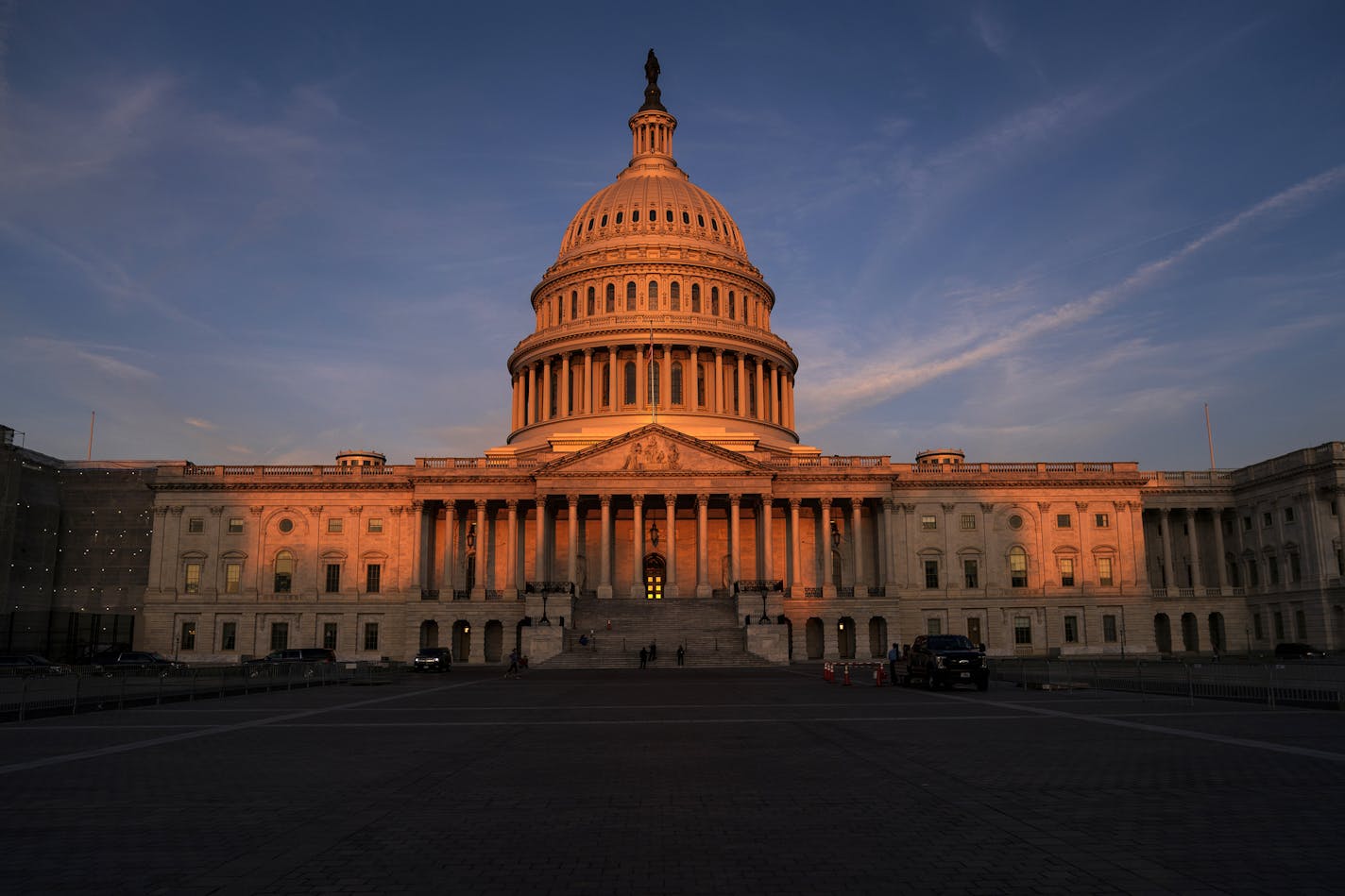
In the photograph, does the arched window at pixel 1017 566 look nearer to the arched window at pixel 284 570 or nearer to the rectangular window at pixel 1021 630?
the rectangular window at pixel 1021 630

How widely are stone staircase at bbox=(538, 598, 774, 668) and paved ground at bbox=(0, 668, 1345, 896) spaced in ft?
129

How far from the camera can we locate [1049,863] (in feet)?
32.2

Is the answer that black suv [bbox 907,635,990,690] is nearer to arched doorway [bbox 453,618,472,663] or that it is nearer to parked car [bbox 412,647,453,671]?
parked car [bbox 412,647,453,671]

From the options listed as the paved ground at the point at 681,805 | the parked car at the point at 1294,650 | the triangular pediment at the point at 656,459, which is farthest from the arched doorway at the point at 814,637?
the paved ground at the point at 681,805

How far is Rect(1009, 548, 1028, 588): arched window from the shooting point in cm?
8506

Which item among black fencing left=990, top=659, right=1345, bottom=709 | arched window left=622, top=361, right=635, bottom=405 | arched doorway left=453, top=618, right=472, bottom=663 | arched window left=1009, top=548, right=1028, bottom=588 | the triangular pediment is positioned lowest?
black fencing left=990, top=659, right=1345, bottom=709

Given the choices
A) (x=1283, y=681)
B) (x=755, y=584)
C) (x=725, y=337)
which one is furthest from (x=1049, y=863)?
(x=725, y=337)

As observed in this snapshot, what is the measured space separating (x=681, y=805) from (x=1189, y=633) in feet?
292

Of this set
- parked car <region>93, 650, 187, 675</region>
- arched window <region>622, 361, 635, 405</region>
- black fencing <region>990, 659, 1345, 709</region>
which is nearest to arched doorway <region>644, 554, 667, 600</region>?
arched window <region>622, 361, 635, 405</region>

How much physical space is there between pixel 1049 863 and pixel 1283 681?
83.6 feet

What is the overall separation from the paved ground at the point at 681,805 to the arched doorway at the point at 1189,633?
69.2m

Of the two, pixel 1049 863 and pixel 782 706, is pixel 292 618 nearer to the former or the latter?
pixel 782 706

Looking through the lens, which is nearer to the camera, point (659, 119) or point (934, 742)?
point (934, 742)

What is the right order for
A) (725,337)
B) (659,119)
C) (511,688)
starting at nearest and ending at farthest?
(511,688) < (725,337) < (659,119)
